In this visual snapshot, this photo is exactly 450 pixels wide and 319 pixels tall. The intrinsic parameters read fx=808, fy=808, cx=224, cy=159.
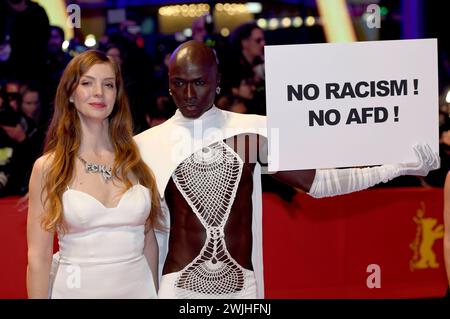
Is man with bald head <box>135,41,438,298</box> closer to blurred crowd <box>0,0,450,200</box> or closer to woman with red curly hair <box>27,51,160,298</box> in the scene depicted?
woman with red curly hair <box>27,51,160,298</box>

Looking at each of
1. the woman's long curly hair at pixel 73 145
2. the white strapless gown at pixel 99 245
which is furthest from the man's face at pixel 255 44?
the white strapless gown at pixel 99 245

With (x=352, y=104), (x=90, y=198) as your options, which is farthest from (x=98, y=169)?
(x=352, y=104)

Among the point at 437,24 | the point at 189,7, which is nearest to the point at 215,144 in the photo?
the point at 189,7

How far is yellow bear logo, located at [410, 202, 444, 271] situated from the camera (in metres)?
4.29

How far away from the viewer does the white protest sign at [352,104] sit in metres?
2.86

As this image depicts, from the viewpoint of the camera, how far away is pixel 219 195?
277cm

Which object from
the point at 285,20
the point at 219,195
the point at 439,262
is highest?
the point at 285,20

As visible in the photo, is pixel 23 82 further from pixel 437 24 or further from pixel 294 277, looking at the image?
pixel 437 24

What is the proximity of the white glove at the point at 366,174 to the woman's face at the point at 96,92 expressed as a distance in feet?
2.62

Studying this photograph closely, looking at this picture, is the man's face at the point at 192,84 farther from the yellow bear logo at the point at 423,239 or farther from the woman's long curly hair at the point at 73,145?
the yellow bear logo at the point at 423,239

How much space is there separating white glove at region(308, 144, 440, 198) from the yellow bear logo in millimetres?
1477

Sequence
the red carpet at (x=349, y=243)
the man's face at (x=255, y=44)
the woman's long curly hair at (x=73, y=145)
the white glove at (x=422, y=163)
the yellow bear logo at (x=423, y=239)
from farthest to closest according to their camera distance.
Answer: the yellow bear logo at (x=423, y=239)
the red carpet at (x=349, y=243)
the man's face at (x=255, y=44)
the white glove at (x=422, y=163)
the woman's long curly hair at (x=73, y=145)

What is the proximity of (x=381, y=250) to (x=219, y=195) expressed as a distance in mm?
1712

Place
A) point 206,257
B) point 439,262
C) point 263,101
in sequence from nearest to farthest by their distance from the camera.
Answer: point 206,257 → point 263,101 → point 439,262
